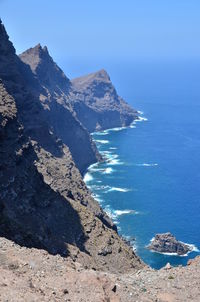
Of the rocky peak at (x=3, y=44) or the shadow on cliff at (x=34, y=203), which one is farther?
the rocky peak at (x=3, y=44)

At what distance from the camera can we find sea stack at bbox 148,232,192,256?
14175 cm

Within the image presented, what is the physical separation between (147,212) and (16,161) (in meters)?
88.8

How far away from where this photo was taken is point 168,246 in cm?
14175

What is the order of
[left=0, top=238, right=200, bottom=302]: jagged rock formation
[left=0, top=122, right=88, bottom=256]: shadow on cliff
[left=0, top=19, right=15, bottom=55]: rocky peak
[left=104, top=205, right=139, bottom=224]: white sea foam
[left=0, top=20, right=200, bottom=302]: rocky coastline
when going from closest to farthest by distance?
1. [left=0, top=238, right=200, bottom=302]: jagged rock formation
2. [left=0, top=20, right=200, bottom=302]: rocky coastline
3. [left=0, top=122, right=88, bottom=256]: shadow on cliff
4. [left=0, top=19, right=15, bottom=55]: rocky peak
5. [left=104, top=205, right=139, bottom=224]: white sea foam

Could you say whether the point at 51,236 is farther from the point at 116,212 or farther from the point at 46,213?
the point at 116,212

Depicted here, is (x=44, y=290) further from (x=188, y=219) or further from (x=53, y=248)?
(x=188, y=219)

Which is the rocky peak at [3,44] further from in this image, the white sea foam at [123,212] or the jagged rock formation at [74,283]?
the jagged rock formation at [74,283]

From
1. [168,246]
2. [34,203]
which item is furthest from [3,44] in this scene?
[168,246]

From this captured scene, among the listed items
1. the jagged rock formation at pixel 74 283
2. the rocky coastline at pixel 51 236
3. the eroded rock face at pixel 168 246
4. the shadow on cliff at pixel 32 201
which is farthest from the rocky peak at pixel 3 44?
the jagged rock formation at pixel 74 283

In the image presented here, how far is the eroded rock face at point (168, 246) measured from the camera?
142 metres

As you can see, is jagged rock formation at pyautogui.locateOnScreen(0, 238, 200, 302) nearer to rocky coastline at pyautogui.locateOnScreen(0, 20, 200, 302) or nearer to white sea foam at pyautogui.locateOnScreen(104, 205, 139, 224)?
rocky coastline at pyautogui.locateOnScreen(0, 20, 200, 302)

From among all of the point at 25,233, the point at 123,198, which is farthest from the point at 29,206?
the point at 123,198

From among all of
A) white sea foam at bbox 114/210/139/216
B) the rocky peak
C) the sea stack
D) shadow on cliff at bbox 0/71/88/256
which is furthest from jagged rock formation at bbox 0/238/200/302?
white sea foam at bbox 114/210/139/216

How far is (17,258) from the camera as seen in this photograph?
1565 inches
